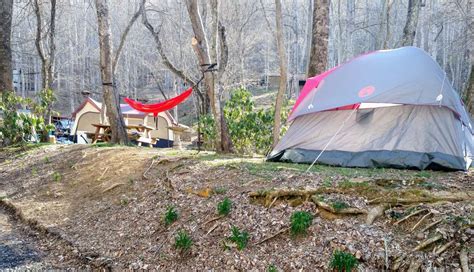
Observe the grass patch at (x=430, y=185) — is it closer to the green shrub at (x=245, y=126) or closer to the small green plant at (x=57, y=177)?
the small green plant at (x=57, y=177)

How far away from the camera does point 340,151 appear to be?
4.97 metres

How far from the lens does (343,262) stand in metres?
2.55

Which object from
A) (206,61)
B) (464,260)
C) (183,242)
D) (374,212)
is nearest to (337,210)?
(374,212)

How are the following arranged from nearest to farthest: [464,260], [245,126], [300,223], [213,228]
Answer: [464,260] < [300,223] < [213,228] < [245,126]

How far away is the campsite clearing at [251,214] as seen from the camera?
276 centimetres

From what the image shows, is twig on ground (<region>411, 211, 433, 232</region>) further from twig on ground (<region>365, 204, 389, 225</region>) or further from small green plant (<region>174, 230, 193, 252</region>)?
small green plant (<region>174, 230, 193, 252</region>)

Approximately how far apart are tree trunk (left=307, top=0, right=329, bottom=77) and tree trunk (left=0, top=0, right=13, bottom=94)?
7.18 metres

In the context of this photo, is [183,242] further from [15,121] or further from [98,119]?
[98,119]

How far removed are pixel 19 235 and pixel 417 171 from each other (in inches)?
178

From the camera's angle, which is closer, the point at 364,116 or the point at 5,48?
the point at 364,116

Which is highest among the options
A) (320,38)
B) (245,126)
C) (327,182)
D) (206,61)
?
(320,38)

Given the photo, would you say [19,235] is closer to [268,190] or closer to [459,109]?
[268,190]

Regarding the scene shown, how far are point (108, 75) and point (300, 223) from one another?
6.46 metres

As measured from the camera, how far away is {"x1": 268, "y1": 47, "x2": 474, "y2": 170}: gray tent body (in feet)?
15.4
